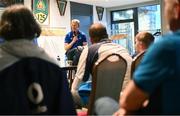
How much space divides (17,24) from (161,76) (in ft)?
2.63

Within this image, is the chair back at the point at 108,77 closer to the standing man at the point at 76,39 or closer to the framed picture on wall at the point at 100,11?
the standing man at the point at 76,39

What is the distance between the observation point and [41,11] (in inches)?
330

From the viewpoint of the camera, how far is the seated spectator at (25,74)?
57.3 inches

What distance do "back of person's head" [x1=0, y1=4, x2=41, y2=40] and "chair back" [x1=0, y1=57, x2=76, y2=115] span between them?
16cm

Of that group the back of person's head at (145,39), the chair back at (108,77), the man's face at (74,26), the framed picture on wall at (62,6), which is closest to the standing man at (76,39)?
the man's face at (74,26)

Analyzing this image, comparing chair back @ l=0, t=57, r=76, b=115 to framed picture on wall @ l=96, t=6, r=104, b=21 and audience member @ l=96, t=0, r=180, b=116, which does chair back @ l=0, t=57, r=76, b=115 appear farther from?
framed picture on wall @ l=96, t=6, r=104, b=21

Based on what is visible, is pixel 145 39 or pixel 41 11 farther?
pixel 41 11

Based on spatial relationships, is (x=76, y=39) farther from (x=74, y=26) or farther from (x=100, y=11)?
(x=100, y=11)

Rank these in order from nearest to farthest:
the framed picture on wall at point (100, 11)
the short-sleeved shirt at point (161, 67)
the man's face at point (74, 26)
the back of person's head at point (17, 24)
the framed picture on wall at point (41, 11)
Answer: the short-sleeved shirt at point (161, 67)
the back of person's head at point (17, 24)
the man's face at point (74, 26)
the framed picture on wall at point (41, 11)
the framed picture on wall at point (100, 11)

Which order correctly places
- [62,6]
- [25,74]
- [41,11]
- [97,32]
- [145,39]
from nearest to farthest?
[25,74]
[97,32]
[145,39]
[41,11]
[62,6]

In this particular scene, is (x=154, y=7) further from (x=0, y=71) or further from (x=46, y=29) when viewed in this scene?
(x=0, y=71)

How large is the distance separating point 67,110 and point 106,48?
1.26 m

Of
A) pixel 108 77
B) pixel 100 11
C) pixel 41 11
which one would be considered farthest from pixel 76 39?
pixel 100 11

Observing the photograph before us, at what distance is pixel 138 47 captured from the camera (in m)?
3.15
